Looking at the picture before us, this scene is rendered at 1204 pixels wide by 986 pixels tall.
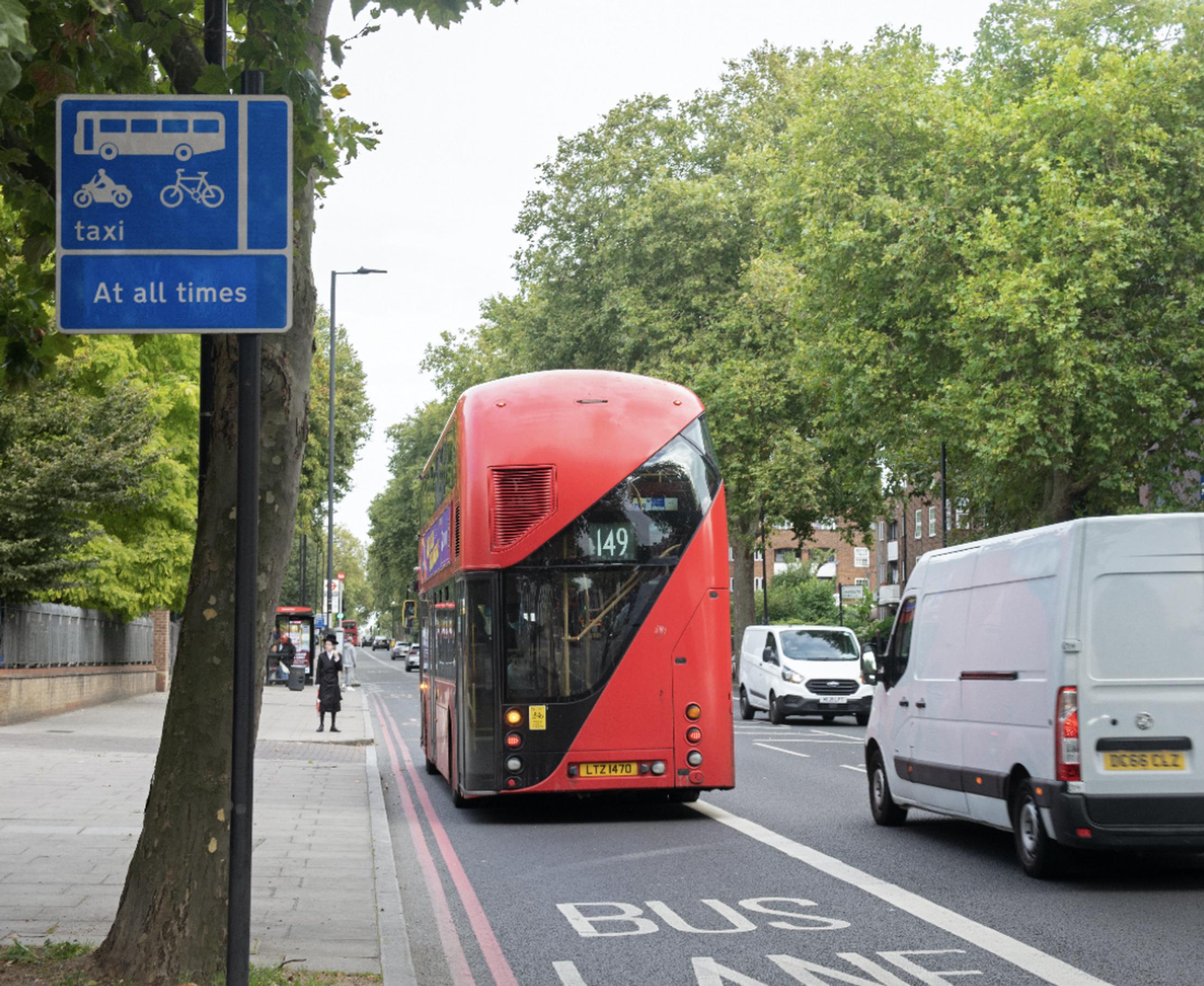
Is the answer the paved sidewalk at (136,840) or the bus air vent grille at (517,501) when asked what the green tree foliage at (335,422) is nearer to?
the paved sidewalk at (136,840)

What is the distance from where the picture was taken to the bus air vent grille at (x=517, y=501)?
44.8 ft

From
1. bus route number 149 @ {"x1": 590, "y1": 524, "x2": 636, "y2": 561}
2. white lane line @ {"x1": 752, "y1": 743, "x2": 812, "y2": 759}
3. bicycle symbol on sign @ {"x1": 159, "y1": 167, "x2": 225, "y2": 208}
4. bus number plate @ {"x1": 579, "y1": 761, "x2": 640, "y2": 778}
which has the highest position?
bicycle symbol on sign @ {"x1": 159, "y1": 167, "x2": 225, "y2": 208}

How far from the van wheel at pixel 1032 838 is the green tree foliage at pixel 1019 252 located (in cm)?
1781

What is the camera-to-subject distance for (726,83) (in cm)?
→ 5056

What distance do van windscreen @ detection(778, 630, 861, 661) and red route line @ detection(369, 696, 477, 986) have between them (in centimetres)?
1503

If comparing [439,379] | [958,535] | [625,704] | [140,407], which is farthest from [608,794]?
[439,379]

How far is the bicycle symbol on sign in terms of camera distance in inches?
202

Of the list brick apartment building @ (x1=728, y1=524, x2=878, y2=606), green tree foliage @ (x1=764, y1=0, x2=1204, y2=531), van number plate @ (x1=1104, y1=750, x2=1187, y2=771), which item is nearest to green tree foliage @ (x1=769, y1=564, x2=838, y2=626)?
brick apartment building @ (x1=728, y1=524, x2=878, y2=606)

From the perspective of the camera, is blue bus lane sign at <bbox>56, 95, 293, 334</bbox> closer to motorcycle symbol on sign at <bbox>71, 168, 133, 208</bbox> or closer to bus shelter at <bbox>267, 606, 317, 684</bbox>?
motorcycle symbol on sign at <bbox>71, 168, 133, 208</bbox>

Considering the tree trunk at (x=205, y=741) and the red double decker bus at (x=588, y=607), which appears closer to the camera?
the tree trunk at (x=205, y=741)

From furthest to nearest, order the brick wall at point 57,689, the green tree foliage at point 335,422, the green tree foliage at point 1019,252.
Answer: the green tree foliage at point 335,422 < the green tree foliage at point 1019,252 < the brick wall at point 57,689

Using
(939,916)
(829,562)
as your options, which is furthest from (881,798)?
(829,562)

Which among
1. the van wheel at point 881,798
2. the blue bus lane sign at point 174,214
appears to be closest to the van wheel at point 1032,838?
the van wheel at point 881,798

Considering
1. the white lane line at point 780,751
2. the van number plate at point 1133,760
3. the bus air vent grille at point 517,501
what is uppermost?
the bus air vent grille at point 517,501
